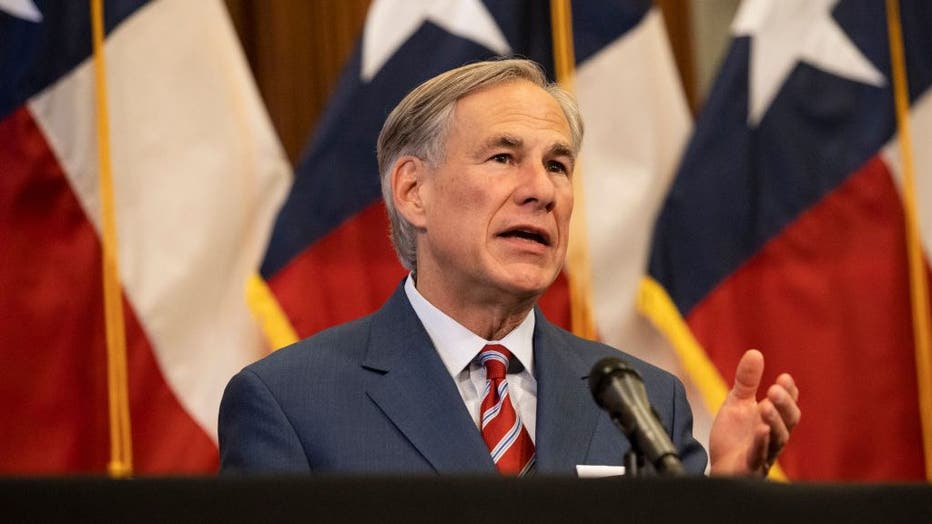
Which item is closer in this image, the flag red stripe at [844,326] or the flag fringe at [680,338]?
the flag fringe at [680,338]

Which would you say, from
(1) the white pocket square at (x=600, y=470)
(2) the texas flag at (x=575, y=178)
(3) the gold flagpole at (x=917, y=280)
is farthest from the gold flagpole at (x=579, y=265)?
(1) the white pocket square at (x=600, y=470)

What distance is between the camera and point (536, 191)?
2.31m

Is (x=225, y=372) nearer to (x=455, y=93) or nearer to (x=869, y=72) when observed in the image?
(x=455, y=93)

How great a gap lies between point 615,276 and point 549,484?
254cm

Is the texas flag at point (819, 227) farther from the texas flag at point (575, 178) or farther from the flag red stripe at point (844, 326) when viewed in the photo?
the texas flag at point (575, 178)

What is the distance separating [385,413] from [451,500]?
1.02 meters

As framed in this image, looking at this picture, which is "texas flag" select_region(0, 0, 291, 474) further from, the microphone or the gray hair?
the microphone

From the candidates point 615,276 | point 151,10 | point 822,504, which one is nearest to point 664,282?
point 615,276

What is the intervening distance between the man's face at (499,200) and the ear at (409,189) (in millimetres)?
12

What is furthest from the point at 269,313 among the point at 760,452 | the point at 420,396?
the point at 760,452

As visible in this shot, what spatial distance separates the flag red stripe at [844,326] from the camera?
12.2ft

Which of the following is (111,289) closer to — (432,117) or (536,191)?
(432,117)

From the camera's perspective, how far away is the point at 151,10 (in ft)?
11.1

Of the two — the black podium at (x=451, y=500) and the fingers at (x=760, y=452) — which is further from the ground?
the black podium at (x=451, y=500)
